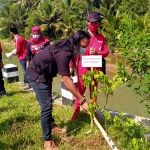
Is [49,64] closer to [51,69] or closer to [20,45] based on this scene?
[51,69]

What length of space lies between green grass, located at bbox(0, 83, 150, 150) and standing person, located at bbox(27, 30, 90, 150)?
0.87ft

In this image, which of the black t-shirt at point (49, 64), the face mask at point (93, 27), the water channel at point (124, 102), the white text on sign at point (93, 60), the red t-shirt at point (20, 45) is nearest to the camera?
the black t-shirt at point (49, 64)

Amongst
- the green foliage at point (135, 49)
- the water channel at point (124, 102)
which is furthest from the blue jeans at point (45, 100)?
the water channel at point (124, 102)

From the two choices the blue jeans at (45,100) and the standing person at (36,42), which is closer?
the blue jeans at (45,100)

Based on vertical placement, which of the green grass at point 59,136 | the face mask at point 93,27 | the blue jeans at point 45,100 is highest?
the face mask at point 93,27

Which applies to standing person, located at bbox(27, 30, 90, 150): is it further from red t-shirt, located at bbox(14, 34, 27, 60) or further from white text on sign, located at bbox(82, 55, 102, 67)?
red t-shirt, located at bbox(14, 34, 27, 60)

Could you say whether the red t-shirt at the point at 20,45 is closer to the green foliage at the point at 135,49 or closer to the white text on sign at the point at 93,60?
the white text on sign at the point at 93,60

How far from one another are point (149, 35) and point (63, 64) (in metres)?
0.92

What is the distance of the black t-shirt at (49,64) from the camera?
244 cm

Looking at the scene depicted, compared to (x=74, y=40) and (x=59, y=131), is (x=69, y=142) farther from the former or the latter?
(x=74, y=40)

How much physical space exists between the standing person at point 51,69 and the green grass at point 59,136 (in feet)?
0.87

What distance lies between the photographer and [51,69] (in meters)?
2.75

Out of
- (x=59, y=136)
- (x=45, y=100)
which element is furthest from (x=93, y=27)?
(x=59, y=136)

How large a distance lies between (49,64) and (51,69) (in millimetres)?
78
